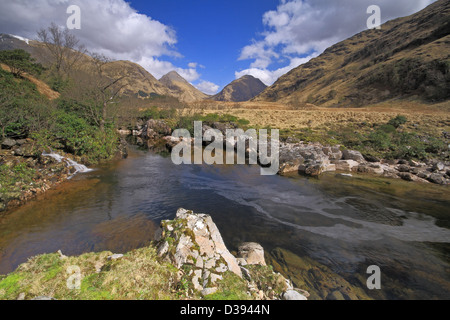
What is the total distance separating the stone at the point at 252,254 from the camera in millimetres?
5591

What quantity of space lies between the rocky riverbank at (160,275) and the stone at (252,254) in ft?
1.93

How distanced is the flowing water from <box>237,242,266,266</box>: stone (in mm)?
842

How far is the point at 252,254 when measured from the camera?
580cm

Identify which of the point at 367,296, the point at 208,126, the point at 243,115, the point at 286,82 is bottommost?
the point at 367,296

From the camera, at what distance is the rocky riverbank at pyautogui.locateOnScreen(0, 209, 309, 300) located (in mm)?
3266

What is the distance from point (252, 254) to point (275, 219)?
11.7ft

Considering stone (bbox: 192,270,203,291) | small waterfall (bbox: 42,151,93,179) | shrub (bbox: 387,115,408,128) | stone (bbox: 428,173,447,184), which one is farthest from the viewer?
shrub (bbox: 387,115,408,128)

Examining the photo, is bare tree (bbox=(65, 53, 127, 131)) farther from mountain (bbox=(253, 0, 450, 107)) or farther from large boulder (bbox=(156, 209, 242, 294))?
mountain (bbox=(253, 0, 450, 107))

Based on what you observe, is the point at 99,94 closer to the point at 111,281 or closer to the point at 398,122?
the point at 111,281

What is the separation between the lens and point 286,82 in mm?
137125

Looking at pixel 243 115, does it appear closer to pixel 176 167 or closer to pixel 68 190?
pixel 176 167

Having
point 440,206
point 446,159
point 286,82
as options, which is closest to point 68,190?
point 440,206

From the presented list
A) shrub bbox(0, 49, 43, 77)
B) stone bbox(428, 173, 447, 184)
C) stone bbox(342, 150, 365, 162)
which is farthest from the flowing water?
shrub bbox(0, 49, 43, 77)
